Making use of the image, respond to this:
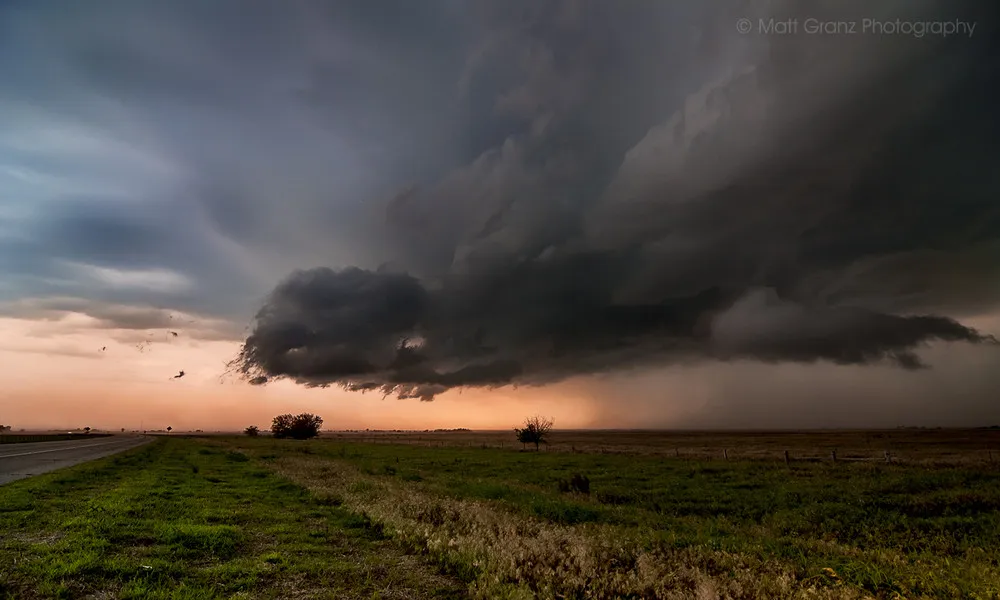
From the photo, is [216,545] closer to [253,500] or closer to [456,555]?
[456,555]

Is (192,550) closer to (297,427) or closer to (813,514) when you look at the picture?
(813,514)

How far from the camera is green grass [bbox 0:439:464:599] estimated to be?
9578 mm

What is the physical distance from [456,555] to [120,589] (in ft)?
22.2

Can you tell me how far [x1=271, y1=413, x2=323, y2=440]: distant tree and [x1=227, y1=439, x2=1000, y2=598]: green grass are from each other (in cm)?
12847

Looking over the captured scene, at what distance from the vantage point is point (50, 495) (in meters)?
20.4

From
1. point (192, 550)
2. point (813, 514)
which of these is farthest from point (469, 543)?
point (813, 514)

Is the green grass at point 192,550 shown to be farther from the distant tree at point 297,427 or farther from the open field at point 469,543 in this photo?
the distant tree at point 297,427

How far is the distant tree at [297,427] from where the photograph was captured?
155 meters

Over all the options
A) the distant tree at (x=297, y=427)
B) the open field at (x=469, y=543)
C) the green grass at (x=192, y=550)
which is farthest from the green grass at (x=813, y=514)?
the distant tree at (x=297, y=427)

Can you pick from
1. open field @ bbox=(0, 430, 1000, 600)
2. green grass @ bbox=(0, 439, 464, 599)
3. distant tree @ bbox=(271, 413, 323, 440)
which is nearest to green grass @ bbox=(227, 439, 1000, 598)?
open field @ bbox=(0, 430, 1000, 600)

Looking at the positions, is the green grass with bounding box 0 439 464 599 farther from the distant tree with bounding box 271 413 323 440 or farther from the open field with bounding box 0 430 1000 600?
the distant tree with bounding box 271 413 323 440

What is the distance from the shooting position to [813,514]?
23000 millimetres

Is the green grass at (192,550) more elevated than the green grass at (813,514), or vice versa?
the green grass at (192,550)

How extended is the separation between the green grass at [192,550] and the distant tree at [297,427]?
14401 cm
